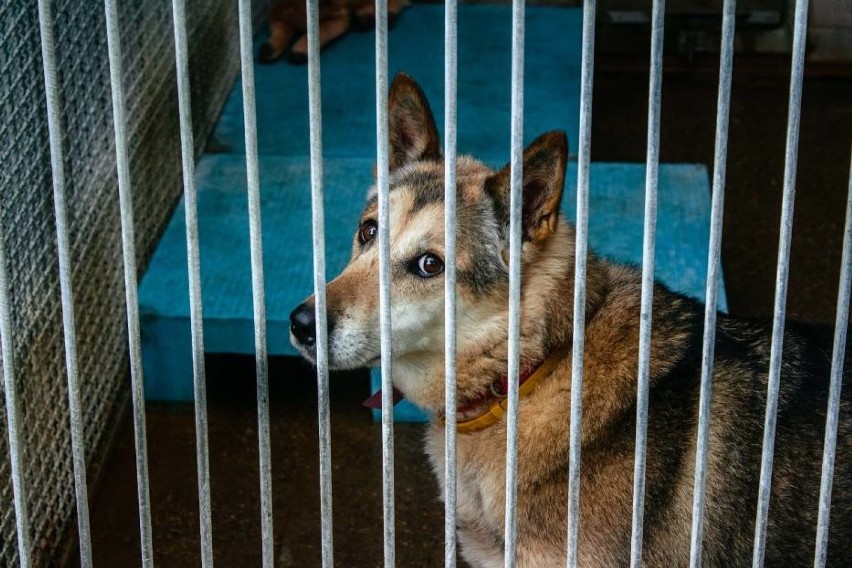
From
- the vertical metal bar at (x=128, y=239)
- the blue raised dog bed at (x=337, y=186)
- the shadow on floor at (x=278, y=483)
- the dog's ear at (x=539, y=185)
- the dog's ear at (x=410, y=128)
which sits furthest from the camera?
the blue raised dog bed at (x=337, y=186)

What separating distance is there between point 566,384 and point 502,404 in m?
0.19

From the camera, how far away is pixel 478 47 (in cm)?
777

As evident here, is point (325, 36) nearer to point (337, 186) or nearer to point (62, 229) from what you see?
point (337, 186)

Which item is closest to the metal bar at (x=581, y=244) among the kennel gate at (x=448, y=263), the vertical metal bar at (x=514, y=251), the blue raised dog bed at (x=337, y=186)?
the kennel gate at (x=448, y=263)

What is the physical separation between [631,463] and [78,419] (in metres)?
1.40

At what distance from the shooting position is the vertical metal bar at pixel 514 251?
2.47m

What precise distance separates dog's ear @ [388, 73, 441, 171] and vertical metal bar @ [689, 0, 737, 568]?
109cm

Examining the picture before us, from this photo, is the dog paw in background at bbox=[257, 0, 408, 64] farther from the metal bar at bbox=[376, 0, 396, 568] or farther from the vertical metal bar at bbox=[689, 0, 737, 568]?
the vertical metal bar at bbox=[689, 0, 737, 568]

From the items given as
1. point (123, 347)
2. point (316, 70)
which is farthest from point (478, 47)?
point (316, 70)

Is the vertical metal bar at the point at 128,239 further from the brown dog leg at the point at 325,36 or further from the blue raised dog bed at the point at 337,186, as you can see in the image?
the brown dog leg at the point at 325,36

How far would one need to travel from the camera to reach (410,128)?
12.3ft

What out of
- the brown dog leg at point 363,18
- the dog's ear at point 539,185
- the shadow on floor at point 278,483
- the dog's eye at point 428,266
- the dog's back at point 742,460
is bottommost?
the shadow on floor at point 278,483

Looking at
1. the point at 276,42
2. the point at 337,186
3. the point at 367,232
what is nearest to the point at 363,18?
the point at 276,42

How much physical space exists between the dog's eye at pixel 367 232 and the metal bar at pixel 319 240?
2.97 ft
